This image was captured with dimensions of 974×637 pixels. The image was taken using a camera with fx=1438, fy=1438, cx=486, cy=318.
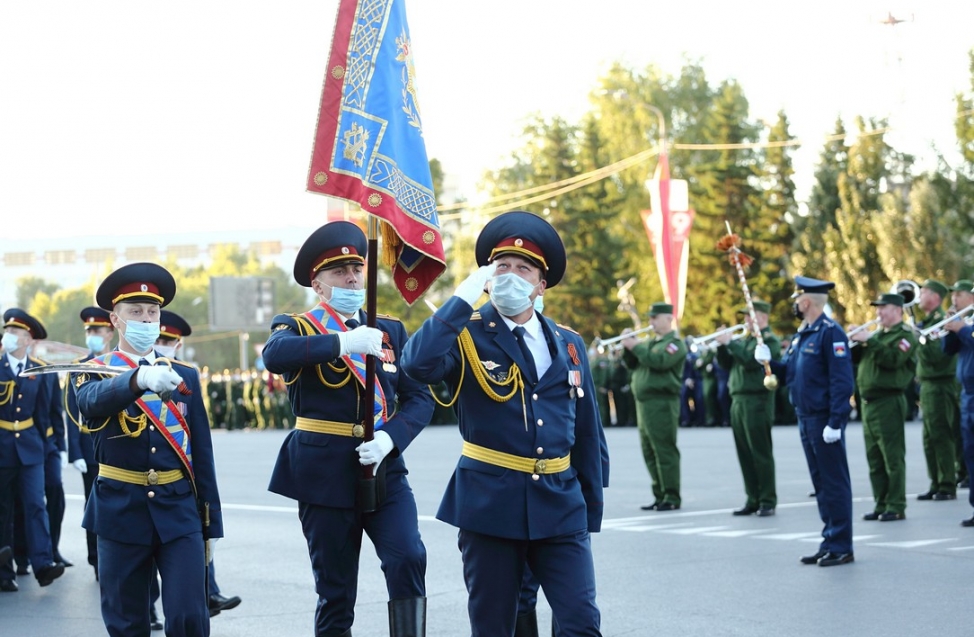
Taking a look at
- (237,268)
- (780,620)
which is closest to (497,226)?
(780,620)

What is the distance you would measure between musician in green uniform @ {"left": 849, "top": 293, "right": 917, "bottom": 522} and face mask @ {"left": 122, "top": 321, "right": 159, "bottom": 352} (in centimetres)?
864

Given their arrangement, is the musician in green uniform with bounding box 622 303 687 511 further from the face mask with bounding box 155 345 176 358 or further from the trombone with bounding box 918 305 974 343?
the face mask with bounding box 155 345 176 358

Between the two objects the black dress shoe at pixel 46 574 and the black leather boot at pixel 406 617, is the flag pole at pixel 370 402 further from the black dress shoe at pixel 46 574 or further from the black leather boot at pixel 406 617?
the black dress shoe at pixel 46 574

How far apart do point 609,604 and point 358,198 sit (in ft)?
12.1

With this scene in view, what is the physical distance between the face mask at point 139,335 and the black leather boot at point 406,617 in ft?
5.66

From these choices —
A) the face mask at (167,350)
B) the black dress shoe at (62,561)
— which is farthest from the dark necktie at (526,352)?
the black dress shoe at (62,561)

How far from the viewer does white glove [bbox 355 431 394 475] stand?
6664 mm

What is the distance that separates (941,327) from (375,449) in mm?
9344

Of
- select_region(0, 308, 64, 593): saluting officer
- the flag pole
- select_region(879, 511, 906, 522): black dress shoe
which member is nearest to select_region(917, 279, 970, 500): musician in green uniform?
select_region(879, 511, 906, 522): black dress shoe

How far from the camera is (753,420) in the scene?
14625mm

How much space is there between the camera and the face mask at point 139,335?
696 centimetres

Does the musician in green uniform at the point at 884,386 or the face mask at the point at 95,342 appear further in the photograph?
the musician in green uniform at the point at 884,386

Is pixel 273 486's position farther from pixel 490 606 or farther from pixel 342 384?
pixel 490 606

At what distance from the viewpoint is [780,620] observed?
8.65m
